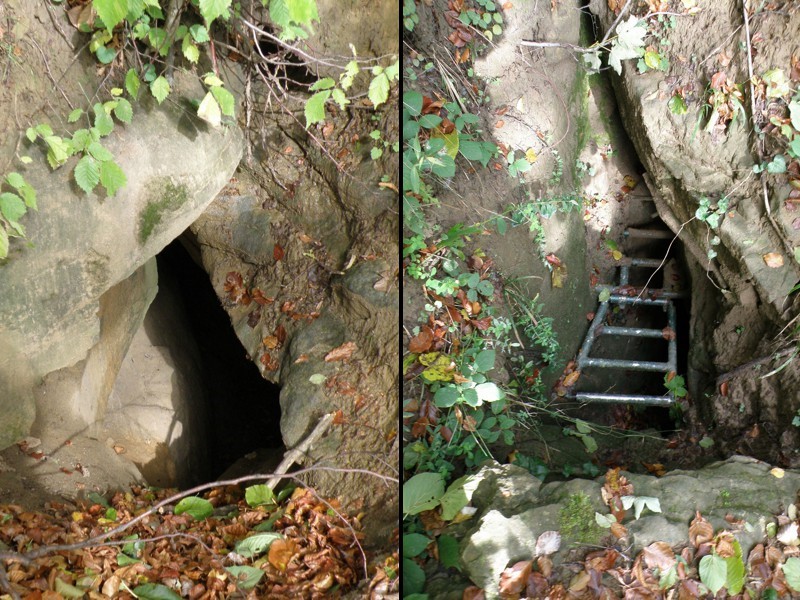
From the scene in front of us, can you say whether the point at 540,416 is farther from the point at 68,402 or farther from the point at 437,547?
the point at 68,402

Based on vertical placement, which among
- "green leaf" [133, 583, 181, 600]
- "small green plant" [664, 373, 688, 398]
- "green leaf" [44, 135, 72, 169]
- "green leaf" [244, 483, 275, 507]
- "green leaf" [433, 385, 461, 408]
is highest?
"green leaf" [44, 135, 72, 169]

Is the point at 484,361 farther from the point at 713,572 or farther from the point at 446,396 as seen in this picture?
the point at 713,572

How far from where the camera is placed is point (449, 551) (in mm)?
1135

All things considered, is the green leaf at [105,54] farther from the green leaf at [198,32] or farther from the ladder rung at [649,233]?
the ladder rung at [649,233]

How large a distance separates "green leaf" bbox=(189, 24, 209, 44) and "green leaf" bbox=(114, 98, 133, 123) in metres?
0.23

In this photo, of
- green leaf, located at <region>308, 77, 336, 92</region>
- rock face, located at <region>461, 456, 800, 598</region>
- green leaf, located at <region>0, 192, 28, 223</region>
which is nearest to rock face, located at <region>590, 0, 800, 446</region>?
rock face, located at <region>461, 456, 800, 598</region>

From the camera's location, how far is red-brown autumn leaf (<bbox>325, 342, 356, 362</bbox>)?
1778mm

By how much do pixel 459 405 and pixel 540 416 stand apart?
580 mm

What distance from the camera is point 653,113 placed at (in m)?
1.99

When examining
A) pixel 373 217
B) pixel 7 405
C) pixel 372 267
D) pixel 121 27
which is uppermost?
pixel 121 27

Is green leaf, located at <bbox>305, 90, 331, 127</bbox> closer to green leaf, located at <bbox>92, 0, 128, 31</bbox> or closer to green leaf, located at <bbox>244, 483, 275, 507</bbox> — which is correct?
green leaf, located at <bbox>92, 0, 128, 31</bbox>

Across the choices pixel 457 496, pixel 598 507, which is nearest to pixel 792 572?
pixel 598 507

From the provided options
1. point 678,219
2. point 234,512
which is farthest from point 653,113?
point 234,512

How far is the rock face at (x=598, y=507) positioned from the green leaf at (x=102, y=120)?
1213 millimetres
